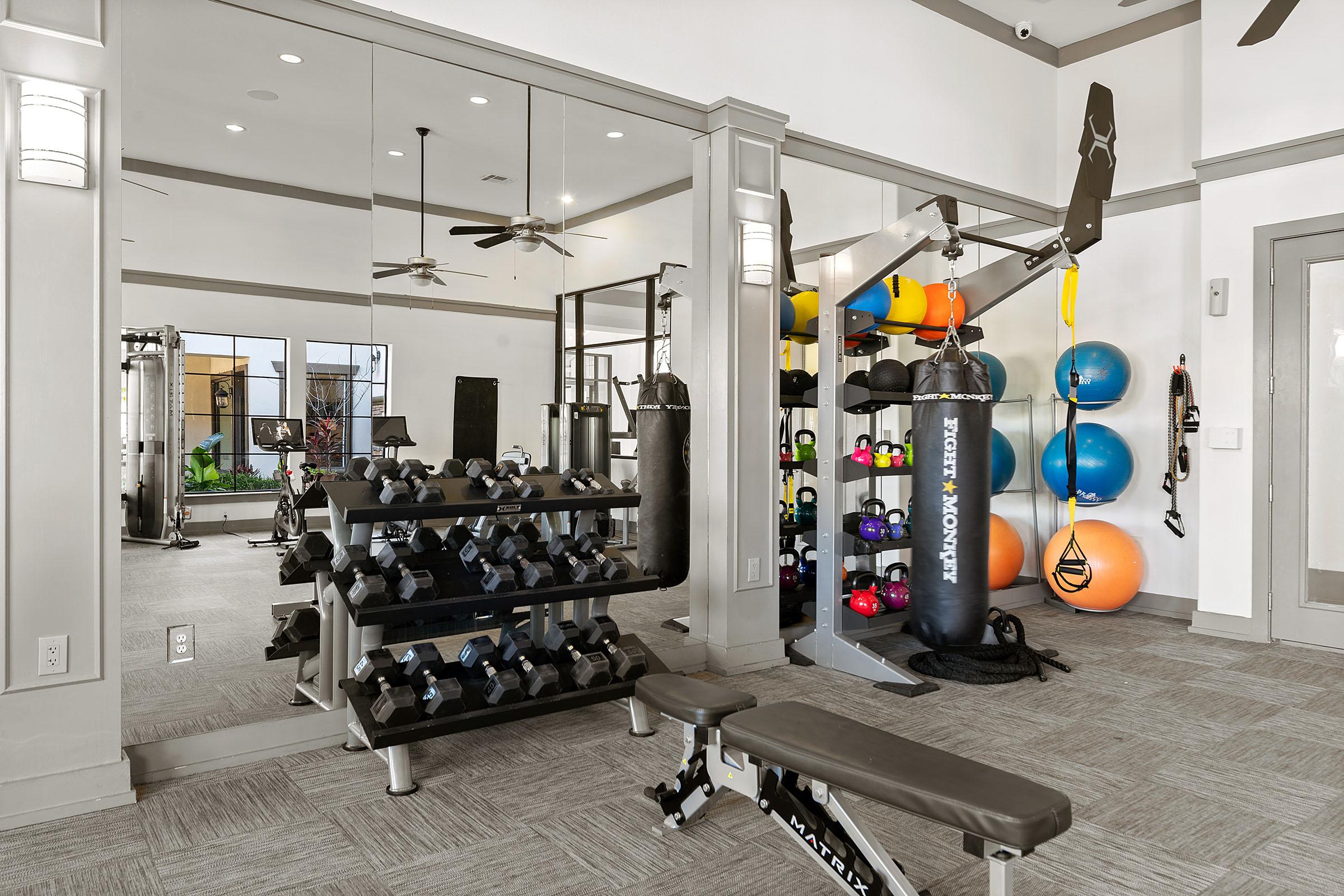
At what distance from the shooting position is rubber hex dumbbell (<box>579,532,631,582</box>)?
11.0ft

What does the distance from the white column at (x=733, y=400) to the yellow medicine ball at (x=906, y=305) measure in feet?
2.03

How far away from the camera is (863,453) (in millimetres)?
4355

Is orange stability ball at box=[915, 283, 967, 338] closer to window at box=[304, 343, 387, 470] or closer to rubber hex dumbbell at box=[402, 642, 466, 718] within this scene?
window at box=[304, 343, 387, 470]

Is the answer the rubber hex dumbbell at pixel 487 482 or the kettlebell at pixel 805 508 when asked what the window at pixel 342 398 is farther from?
the kettlebell at pixel 805 508

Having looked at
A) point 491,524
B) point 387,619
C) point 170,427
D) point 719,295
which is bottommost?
point 387,619

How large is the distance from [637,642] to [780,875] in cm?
137

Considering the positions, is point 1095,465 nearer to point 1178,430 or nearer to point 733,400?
point 1178,430

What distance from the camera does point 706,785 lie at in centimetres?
240

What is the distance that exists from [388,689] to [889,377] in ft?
8.99

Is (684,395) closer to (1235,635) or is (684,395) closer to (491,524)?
(491,524)

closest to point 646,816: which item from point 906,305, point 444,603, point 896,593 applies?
point 444,603

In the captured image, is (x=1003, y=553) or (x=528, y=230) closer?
(x=528, y=230)

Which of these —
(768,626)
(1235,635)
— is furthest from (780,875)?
(1235,635)

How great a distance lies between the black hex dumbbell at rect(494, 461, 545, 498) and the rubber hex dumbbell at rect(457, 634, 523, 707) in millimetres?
551
